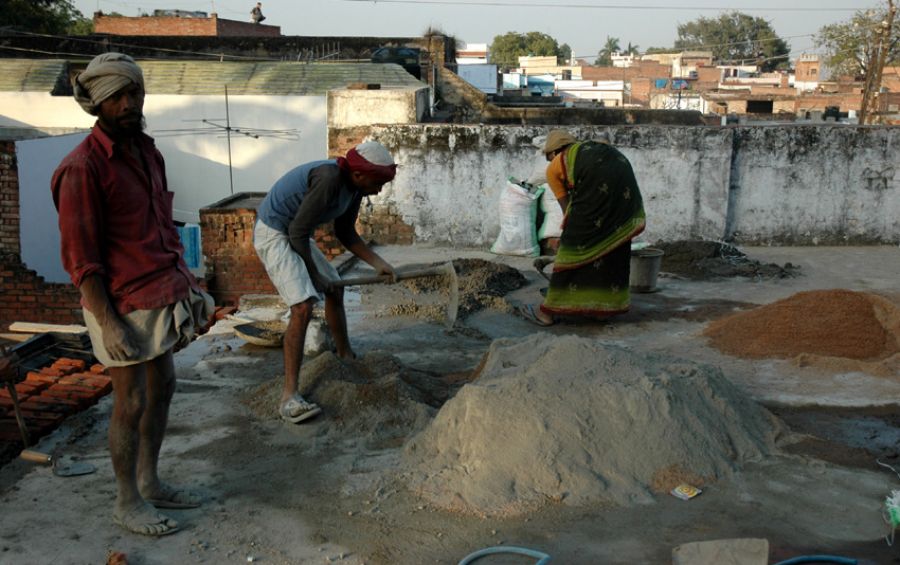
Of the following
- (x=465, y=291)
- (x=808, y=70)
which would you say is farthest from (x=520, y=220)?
(x=808, y=70)

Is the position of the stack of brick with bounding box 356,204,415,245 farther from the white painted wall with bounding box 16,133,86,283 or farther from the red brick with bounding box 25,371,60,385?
the red brick with bounding box 25,371,60,385

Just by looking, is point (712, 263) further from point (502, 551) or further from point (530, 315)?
point (502, 551)

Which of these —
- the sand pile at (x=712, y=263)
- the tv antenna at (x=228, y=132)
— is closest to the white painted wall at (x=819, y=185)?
the sand pile at (x=712, y=263)

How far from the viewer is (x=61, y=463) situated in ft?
12.9

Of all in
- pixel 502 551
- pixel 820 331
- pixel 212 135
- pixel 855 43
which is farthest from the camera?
pixel 855 43

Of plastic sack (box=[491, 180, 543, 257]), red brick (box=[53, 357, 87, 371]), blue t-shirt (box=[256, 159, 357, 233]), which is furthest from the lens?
plastic sack (box=[491, 180, 543, 257])

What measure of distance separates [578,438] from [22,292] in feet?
28.8

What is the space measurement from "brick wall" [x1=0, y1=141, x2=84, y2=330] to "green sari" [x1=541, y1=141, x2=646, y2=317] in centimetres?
649

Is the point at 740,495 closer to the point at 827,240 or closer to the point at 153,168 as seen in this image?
the point at 153,168

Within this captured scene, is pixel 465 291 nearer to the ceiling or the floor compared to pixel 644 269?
nearer to the floor

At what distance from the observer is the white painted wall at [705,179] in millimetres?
9938

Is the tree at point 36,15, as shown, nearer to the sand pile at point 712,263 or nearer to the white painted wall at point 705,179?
the white painted wall at point 705,179

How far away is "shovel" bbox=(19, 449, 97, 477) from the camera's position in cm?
385

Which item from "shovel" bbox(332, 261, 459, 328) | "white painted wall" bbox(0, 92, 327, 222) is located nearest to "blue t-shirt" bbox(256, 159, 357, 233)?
"shovel" bbox(332, 261, 459, 328)
